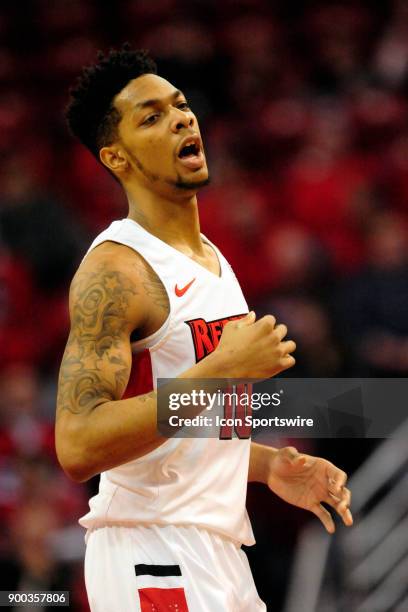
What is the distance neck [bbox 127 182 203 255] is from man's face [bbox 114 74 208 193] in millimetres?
41

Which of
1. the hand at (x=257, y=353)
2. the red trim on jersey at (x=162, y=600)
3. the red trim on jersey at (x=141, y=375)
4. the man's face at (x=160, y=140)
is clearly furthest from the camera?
the man's face at (x=160, y=140)

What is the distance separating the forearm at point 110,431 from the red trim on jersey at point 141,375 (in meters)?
0.28

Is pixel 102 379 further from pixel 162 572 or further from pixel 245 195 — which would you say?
pixel 245 195

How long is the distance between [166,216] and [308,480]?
952 millimetres

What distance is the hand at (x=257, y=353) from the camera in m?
2.66

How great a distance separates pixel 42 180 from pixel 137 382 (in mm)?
4560

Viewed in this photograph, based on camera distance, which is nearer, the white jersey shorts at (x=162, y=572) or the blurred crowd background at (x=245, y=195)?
the white jersey shorts at (x=162, y=572)

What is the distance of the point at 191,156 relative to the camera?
10.9 ft

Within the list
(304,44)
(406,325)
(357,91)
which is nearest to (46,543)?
(406,325)

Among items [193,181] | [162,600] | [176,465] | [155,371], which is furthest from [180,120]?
[162,600]

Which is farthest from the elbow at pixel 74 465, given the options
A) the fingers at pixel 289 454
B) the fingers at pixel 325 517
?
the fingers at pixel 325 517

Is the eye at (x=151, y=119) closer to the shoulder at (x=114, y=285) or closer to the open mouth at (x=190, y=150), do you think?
the open mouth at (x=190, y=150)

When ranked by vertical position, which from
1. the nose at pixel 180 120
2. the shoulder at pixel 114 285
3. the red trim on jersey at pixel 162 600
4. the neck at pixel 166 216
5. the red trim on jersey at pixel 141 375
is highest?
the nose at pixel 180 120

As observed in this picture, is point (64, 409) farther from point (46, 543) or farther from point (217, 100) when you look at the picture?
point (217, 100)
